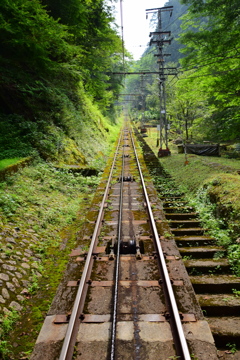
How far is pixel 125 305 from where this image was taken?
13.0 feet

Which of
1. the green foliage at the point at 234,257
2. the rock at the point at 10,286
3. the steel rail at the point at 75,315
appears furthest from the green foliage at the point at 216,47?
the rock at the point at 10,286

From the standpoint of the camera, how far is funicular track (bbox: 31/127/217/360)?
320 cm

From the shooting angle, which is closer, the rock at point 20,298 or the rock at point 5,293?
the rock at point 5,293

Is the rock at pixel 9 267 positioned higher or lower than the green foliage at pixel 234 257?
higher

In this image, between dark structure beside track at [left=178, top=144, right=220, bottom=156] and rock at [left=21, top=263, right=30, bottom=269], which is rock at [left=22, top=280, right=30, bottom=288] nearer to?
rock at [left=21, top=263, right=30, bottom=269]

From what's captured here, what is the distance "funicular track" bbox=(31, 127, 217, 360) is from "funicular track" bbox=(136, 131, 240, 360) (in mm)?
231

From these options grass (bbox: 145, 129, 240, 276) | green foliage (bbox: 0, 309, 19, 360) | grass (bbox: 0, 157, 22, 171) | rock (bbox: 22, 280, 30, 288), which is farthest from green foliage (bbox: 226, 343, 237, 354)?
grass (bbox: 0, 157, 22, 171)

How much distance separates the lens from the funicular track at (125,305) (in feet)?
10.5

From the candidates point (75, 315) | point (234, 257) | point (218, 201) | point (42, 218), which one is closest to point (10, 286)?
point (75, 315)

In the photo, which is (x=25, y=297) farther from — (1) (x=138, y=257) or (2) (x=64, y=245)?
(1) (x=138, y=257)

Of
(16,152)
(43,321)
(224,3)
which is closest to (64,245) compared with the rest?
(43,321)

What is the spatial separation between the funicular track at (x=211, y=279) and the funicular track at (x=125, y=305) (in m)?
0.23

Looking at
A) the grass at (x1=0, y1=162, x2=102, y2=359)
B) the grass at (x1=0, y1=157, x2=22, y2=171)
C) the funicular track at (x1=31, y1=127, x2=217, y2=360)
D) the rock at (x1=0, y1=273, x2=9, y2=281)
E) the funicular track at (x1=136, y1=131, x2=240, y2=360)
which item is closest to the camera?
the funicular track at (x1=31, y1=127, x2=217, y2=360)

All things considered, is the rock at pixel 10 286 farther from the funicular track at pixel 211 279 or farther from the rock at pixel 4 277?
the funicular track at pixel 211 279
